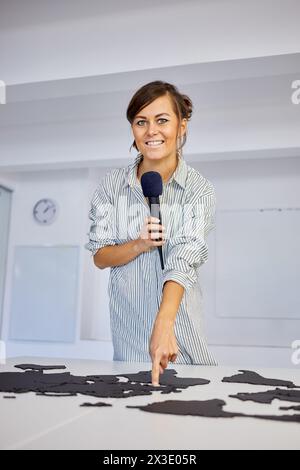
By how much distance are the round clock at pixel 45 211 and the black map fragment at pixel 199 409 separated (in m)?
5.61

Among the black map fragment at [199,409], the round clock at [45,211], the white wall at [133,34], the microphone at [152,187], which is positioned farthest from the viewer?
the round clock at [45,211]

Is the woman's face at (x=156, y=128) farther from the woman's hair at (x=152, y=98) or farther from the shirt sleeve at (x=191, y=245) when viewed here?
the shirt sleeve at (x=191, y=245)

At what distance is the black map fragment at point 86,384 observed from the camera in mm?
923

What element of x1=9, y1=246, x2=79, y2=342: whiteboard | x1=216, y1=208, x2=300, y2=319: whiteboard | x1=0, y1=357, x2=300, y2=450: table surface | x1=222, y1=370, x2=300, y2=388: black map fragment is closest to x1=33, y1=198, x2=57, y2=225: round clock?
x1=9, y1=246, x2=79, y2=342: whiteboard

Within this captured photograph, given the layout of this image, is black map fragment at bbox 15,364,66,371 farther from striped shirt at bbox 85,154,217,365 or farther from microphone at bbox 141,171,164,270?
microphone at bbox 141,171,164,270

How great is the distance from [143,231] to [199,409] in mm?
702

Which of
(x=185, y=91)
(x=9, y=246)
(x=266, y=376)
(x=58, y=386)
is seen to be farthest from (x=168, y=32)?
(x=9, y=246)

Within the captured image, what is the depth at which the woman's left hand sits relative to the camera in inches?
40.8

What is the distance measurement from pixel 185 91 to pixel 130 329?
303 cm

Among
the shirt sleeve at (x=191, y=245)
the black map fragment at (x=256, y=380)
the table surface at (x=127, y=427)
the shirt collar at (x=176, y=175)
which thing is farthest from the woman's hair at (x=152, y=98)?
the table surface at (x=127, y=427)

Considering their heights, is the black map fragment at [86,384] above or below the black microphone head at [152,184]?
below

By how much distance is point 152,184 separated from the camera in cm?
151

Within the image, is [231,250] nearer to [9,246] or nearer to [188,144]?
[188,144]

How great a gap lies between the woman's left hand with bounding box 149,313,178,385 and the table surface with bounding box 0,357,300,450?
0.38 ft
